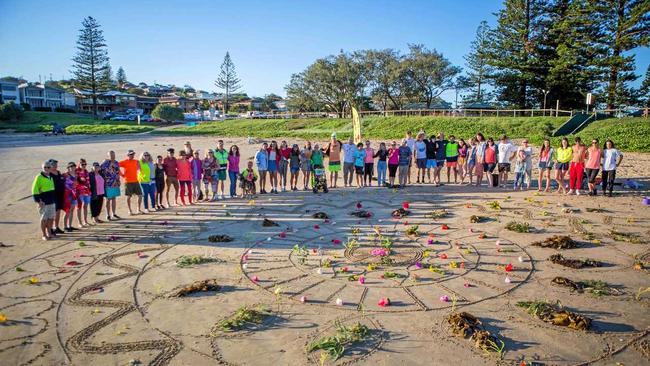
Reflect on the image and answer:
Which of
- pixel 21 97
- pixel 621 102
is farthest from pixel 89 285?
pixel 21 97

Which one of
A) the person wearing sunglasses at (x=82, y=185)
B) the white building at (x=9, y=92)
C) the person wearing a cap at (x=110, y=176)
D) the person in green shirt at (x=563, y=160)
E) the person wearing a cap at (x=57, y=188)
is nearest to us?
the person wearing a cap at (x=57, y=188)

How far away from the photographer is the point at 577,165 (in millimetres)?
12836

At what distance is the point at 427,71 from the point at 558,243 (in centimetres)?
5511

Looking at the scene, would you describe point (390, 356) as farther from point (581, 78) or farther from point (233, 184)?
point (581, 78)

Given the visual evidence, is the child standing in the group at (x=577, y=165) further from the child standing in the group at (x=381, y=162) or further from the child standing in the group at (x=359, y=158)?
the child standing in the group at (x=359, y=158)

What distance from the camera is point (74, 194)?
9.98 metres

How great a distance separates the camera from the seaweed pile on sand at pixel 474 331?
496cm


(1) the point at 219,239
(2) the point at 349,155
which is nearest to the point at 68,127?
(2) the point at 349,155

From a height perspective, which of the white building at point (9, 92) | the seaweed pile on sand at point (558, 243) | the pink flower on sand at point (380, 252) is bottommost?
the pink flower on sand at point (380, 252)

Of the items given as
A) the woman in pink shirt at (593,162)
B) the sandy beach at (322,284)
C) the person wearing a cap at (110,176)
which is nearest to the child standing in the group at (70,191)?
the sandy beach at (322,284)

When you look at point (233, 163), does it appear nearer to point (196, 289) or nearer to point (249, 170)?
point (249, 170)

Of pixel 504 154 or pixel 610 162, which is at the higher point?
pixel 504 154

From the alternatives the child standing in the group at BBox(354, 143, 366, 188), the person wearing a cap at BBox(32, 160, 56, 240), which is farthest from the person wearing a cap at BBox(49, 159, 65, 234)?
the child standing in the group at BBox(354, 143, 366, 188)

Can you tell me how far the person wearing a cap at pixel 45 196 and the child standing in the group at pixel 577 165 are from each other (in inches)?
580
